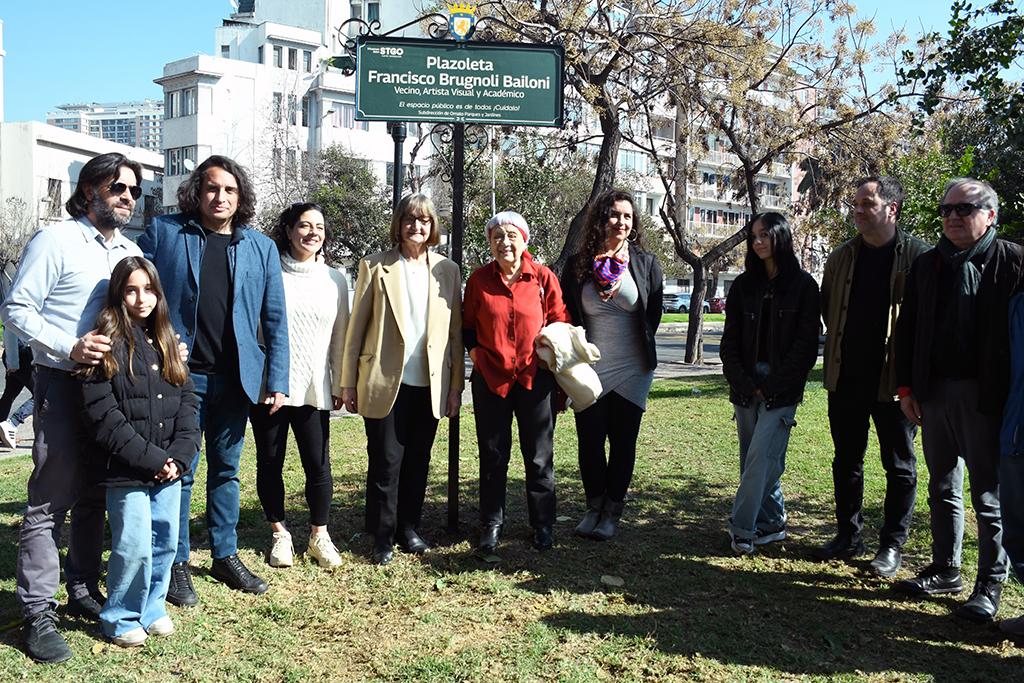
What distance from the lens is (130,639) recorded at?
163 inches

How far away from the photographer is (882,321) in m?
5.27

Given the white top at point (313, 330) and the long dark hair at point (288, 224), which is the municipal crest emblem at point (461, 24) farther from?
the white top at point (313, 330)

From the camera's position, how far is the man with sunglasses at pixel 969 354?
4430 millimetres

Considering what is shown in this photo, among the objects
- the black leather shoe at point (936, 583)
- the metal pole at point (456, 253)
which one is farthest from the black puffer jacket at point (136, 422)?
the black leather shoe at point (936, 583)

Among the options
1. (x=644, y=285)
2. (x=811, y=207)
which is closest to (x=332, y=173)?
(x=811, y=207)

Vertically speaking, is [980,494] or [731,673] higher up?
[980,494]

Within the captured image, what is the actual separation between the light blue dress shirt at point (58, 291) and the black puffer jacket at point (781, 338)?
3.43m

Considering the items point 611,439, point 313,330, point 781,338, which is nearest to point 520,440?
point 611,439

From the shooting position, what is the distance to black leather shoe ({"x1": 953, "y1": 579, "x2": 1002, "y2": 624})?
452cm

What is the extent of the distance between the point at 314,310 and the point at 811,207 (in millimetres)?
16400

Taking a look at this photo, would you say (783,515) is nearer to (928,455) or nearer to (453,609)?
(928,455)

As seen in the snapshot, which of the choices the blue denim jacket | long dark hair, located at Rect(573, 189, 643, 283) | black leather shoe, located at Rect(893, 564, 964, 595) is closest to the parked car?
long dark hair, located at Rect(573, 189, 643, 283)

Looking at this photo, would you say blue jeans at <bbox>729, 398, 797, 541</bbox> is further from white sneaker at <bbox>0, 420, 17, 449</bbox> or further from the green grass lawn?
white sneaker at <bbox>0, 420, 17, 449</bbox>

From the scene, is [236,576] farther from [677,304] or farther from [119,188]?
[677,304]
